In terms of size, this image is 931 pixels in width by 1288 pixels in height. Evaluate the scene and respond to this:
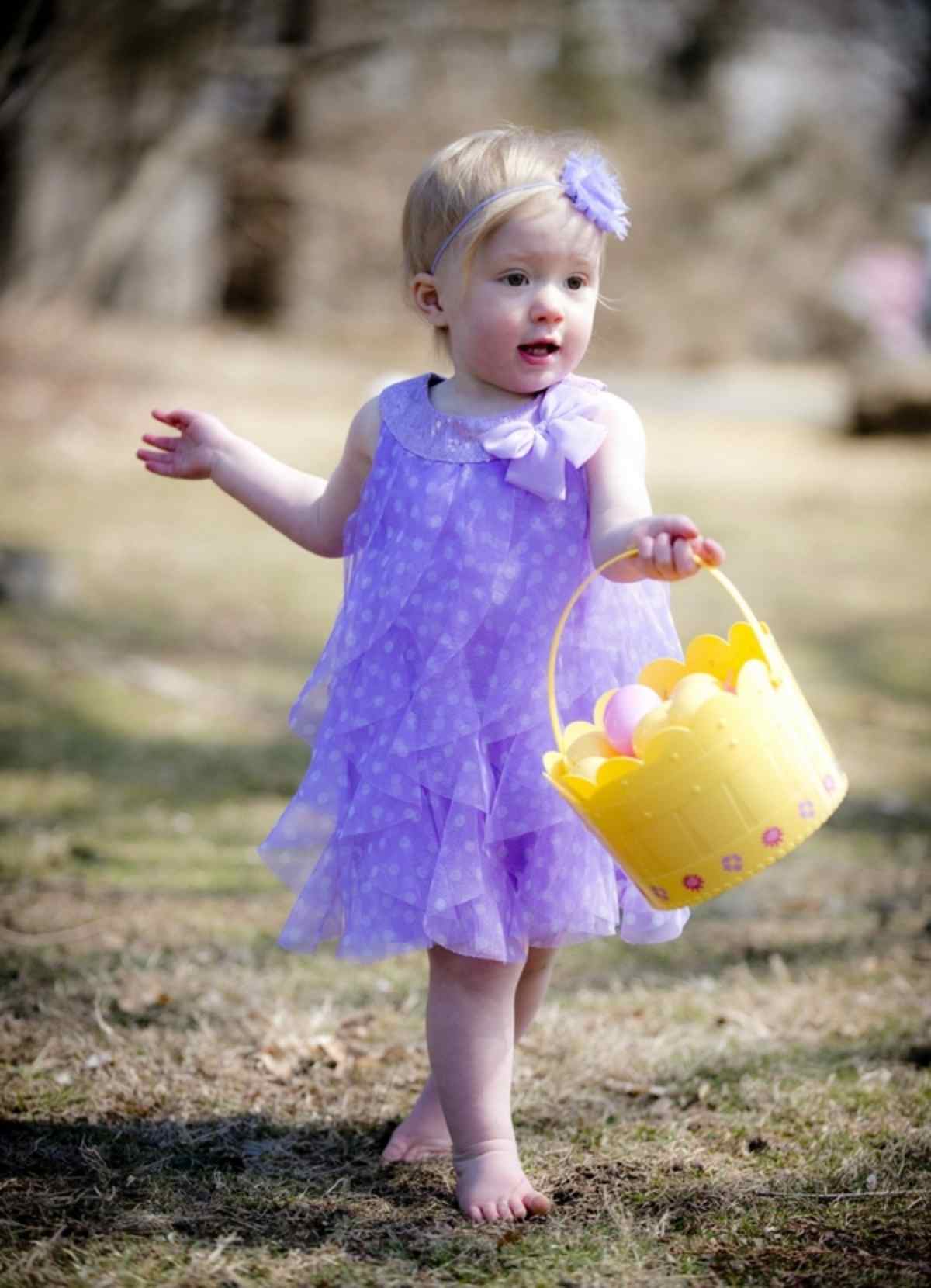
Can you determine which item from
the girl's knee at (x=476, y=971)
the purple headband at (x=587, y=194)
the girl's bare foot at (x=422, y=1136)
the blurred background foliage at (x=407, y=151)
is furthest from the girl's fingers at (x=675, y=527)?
the blurred background foliage at (x=407, y=151)

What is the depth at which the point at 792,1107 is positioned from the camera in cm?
253

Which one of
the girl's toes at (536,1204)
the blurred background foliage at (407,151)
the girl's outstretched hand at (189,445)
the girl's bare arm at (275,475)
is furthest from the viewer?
the blurred background foliage at (407,151)

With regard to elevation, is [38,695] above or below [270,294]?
below

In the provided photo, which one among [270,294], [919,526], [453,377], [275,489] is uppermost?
[270,294]

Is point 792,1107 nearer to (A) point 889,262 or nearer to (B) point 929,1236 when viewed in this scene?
(B) point 929,1236

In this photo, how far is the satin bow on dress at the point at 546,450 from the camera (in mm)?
2141

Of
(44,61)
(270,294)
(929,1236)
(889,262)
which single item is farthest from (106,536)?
(889,262)

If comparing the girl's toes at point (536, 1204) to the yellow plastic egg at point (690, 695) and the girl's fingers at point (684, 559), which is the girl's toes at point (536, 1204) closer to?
the yellow plastic egg at point (690, 695)

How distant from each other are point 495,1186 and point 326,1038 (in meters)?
0.72

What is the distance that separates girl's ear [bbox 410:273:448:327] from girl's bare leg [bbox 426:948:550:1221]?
0.98m

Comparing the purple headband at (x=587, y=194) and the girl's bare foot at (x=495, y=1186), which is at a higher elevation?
the purple headband at (x=587, y=194)

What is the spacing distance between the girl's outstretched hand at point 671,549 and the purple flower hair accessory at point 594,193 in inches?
18.9

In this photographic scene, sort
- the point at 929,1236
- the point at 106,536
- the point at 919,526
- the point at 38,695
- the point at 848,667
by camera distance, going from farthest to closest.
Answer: the point at 919,526, the point at 106,536, the point at 848,667, the point at 38,695, the point at 929,1236

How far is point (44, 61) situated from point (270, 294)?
41.5 ft
